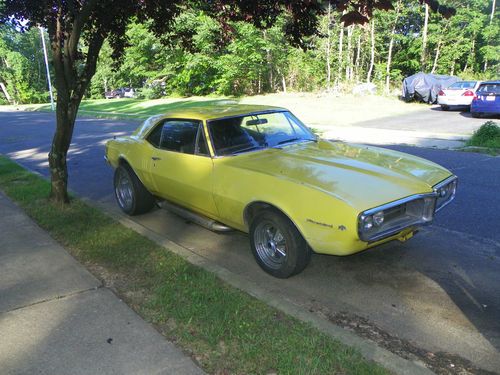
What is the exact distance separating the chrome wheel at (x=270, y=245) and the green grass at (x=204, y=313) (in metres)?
0.51

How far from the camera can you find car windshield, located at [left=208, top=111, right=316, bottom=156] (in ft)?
15.5

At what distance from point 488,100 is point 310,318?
17077mm

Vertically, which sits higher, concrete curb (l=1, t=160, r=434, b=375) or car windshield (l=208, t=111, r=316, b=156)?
car windshield (l=208, t=111, r=316, b=156)

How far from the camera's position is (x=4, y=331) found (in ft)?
10.4

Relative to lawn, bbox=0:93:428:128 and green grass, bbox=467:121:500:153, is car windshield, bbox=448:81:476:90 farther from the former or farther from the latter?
green grass, bbox=467:121:500:153

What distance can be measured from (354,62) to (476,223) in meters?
34.3

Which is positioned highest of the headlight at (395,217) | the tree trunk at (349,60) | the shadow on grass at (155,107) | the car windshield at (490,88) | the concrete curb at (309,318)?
the tree trunk at (349,60)

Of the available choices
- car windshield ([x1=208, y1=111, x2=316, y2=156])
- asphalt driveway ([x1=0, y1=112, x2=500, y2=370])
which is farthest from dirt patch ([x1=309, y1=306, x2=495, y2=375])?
car windshield ([x1=208, y1=111, x2=316, y2=156])

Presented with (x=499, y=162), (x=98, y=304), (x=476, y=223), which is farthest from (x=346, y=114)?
(x=98, y=304)

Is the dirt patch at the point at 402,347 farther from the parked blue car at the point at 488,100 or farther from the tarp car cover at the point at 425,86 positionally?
the tarp car cover at the point at 425,86

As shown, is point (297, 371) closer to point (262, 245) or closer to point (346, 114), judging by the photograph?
point (262, 245)

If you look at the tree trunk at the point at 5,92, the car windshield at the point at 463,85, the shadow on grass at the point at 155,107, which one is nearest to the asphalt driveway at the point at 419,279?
the car windshield at the point at 463,85

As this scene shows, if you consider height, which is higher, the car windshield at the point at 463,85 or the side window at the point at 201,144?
the side window at the point at 201,144

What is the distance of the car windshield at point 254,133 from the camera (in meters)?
4.73
